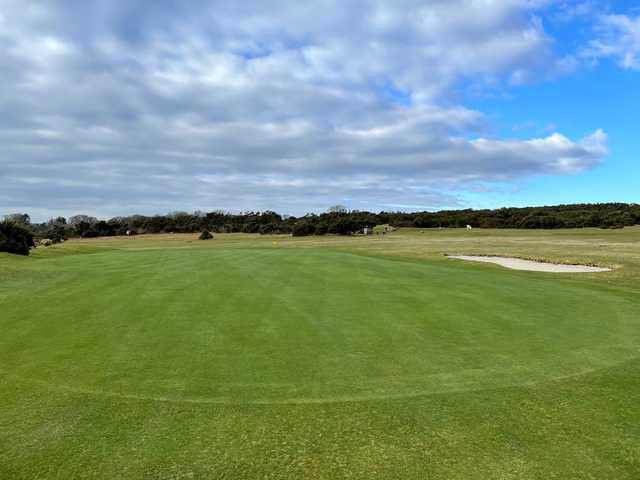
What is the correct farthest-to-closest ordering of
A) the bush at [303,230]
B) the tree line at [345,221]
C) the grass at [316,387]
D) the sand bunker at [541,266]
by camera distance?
the bush at [303,230] < the tree line at [345,221] < the sand bunker at [541,266] < the grass at [316,387]

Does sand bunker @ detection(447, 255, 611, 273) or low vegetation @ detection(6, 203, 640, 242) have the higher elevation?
low vegetation @ detection(6, 203, 640, 242)

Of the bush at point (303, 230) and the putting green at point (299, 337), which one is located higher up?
the bush at point (303, 230)

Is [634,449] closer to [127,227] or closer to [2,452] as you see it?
[2,452]

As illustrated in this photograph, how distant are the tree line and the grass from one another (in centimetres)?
7814

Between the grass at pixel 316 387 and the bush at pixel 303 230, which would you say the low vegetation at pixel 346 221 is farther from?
the grass at pixel 316 387

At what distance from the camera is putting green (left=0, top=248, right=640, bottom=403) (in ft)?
23.5

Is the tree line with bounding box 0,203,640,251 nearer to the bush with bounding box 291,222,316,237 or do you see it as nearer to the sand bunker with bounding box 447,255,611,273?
the bush with bounding box 291,222,316,237

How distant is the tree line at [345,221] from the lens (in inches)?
3489

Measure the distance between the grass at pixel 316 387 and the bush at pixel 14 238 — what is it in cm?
2139

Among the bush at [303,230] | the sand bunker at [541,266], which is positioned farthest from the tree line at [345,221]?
the sand bunker at [541,266]

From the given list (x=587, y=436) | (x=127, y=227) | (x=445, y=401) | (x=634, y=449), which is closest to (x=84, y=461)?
(x=445, y=401)

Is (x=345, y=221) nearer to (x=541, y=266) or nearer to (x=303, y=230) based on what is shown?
(x=303, y=230)

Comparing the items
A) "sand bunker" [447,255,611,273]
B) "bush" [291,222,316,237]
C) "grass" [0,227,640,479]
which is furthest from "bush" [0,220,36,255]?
"bush" [291,222,316,237]

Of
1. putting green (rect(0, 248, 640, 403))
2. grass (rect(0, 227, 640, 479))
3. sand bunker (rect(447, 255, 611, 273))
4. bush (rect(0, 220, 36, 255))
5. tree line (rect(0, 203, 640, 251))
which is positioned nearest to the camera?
grass (rect(0, 227, 640, 479))
